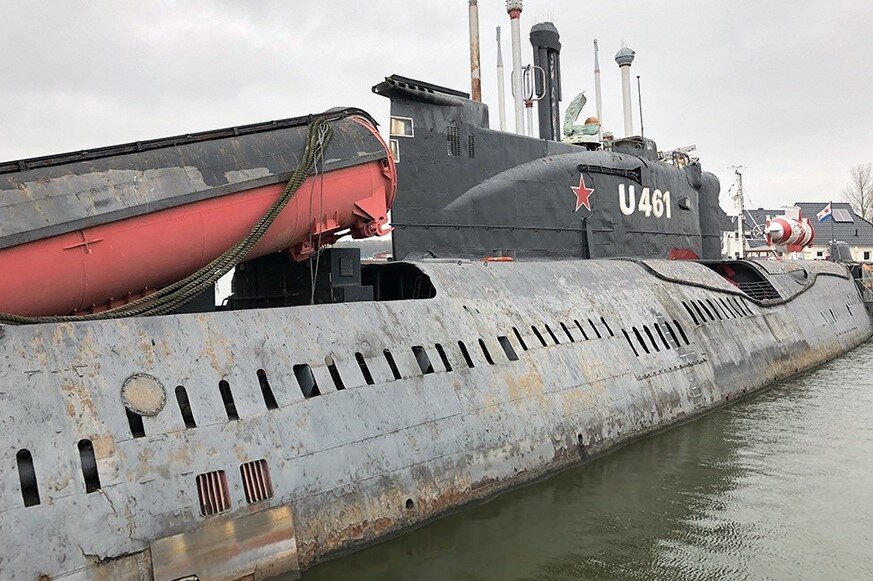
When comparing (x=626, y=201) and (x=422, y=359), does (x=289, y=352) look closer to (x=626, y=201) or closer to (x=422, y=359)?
(x=422, y=359)

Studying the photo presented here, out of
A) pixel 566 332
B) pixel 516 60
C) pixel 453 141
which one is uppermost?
pixel 516 60

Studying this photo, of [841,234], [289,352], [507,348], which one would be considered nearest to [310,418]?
[289,352]

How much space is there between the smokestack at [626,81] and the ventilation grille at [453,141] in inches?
560

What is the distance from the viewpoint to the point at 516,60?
1712 centimetres

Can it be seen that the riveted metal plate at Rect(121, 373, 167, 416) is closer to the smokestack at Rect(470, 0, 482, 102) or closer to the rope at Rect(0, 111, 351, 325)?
the rope at Rect(0, 111, 351, 325)

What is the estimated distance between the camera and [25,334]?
5355mm

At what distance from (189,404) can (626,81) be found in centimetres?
2264

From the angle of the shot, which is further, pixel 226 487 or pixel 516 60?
pixel 516 60

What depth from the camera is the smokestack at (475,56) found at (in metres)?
13.9

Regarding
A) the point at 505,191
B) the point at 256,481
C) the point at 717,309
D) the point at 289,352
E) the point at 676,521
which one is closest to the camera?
the point at 256,481

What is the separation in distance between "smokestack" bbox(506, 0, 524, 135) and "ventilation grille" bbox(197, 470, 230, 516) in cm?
1108

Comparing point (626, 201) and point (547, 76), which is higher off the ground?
point (547, 76)

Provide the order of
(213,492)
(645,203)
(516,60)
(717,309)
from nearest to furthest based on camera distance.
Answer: (213,492), (717,309), (645,203), (516,60)

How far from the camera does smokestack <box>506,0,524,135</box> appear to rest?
51.5 ft
